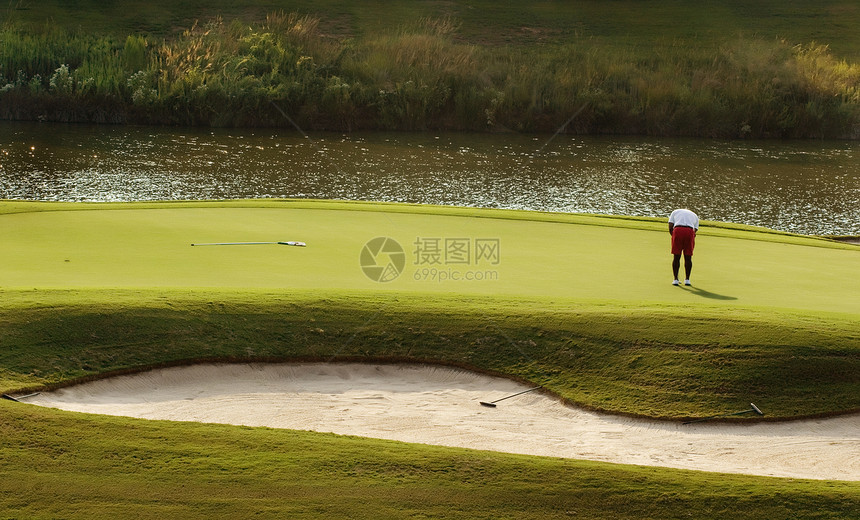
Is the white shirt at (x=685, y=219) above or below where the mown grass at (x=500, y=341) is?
above

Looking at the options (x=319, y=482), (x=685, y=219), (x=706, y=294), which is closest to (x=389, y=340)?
(x=319, y=482)

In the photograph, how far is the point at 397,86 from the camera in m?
35.9

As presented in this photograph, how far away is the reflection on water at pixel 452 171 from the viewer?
2392 cm

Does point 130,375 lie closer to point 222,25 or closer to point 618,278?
point 618,278

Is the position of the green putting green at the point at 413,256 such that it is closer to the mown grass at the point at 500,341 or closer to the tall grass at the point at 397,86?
the mown grass at the point at 500,341

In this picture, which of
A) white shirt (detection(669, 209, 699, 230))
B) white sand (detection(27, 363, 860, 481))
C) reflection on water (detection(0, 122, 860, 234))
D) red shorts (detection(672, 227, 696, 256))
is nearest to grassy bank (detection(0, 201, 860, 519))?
white sand (detection(27, 363, 860, 481))

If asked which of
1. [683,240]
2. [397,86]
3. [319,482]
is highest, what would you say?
[397,86]

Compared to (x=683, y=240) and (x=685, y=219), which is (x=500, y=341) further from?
(x=685, y=219)

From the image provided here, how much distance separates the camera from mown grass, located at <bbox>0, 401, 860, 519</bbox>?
18.0 ft

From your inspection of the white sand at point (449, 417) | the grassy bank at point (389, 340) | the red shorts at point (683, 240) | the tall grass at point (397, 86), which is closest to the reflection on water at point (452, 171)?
the tall grass at point (397, 86)

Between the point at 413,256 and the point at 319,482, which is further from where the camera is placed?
the point at 413,256

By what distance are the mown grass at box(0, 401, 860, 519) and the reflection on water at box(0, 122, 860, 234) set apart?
17.1 metres

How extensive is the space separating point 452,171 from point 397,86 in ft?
30.0

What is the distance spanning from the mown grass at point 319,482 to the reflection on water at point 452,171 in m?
17.1
